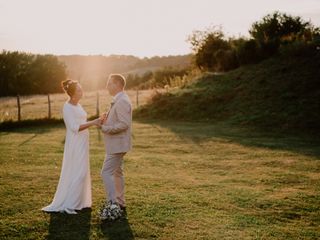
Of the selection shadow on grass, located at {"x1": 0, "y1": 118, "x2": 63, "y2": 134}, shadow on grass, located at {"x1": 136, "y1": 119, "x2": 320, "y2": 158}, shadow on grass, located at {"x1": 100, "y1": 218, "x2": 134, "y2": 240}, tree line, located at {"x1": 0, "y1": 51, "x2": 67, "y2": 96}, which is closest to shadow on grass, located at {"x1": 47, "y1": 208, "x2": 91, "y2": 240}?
shadow on grass, located at {"x1": 100, "y1": 218, "x2": 134, "y2": 240}

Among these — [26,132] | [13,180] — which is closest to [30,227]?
[13,180]

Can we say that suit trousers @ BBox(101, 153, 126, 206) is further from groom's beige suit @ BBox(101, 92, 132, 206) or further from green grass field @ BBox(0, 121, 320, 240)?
green grass field @ BBox(0, 121, 320, 240)

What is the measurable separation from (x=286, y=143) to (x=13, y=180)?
40.8 ft

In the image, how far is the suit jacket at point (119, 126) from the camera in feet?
27.8

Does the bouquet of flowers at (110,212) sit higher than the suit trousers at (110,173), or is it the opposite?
the suit trousers at (110,173)

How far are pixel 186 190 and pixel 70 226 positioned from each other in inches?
155

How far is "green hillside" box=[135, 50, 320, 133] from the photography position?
26016 mm

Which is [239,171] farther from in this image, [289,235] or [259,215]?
[289,235]

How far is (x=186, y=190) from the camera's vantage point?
1138 cm

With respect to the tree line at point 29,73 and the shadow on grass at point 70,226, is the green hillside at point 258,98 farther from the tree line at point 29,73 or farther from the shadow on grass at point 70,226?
the tree line at point 29,73

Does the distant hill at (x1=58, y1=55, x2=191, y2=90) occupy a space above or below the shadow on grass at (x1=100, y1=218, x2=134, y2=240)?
above

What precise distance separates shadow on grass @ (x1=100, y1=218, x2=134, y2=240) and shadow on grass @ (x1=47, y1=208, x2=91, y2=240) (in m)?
0.31

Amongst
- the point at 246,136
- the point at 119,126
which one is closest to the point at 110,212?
the point at 119,126

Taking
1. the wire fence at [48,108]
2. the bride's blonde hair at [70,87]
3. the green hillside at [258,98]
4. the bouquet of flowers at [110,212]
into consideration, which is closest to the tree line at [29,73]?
the wire fence at [48,108]
